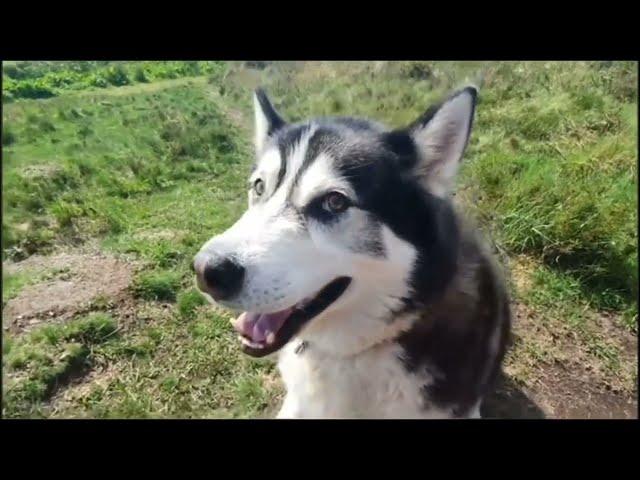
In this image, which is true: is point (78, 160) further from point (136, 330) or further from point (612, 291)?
point (612, 291)

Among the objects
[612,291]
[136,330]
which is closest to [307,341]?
[136,330]

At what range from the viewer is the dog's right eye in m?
2.15

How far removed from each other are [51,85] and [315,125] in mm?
1501

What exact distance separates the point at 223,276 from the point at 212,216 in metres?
1.46

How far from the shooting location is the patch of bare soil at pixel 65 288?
116 inches

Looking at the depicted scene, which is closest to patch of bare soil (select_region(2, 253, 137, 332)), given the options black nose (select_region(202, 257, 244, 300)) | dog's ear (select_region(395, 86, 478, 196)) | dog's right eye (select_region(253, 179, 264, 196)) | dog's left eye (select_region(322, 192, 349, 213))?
dog's right eye (select_region(253, 179, 264, 196))

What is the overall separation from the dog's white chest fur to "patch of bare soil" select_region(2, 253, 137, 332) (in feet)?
4.22

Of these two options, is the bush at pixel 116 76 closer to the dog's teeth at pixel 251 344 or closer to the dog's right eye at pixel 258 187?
the dog's right eye at pixel 258 187

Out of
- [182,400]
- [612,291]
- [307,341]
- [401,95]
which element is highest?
[401,95]

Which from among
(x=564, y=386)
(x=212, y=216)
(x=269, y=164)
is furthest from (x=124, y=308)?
(x=564, y=386)

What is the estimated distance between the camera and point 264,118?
7.92 feet

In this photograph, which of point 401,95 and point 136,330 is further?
point 136,330

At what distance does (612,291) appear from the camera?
10.5 feet

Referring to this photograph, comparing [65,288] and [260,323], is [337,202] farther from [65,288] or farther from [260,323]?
[65,288]
